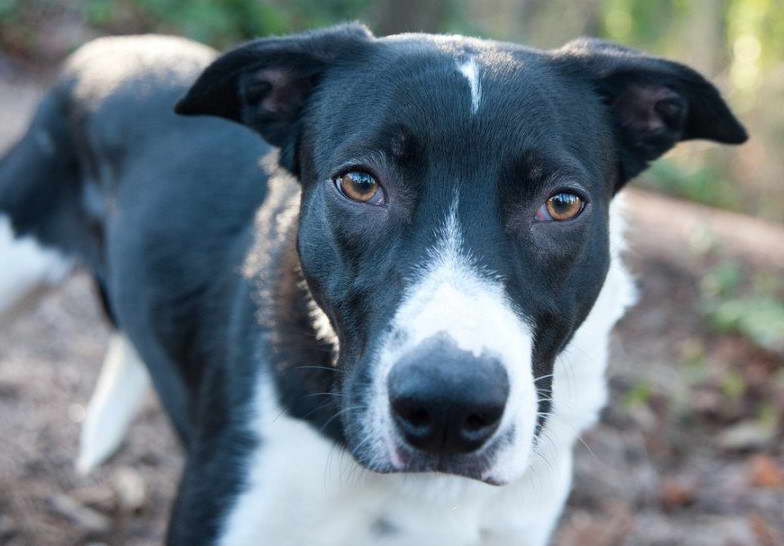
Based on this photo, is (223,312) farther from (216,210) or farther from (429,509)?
(429,509)

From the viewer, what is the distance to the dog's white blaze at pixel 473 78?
8.09ft

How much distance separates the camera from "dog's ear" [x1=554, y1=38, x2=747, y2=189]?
2867mm

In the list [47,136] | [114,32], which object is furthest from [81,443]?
[114,32]

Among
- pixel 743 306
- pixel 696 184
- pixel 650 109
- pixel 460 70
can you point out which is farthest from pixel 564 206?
pixel 696 184

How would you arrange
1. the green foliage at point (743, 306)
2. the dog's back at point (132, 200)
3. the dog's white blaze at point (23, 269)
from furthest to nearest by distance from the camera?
the green foliage at point (743, 306), the dog's white blaze at point (23, 269), the dog's back at point (132, 200)

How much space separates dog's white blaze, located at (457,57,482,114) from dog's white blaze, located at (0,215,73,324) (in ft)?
7.85

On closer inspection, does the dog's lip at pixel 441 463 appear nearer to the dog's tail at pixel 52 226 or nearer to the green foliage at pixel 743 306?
the dog's tail at pixel 52 226

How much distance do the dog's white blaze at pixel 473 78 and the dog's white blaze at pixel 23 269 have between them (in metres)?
2.39

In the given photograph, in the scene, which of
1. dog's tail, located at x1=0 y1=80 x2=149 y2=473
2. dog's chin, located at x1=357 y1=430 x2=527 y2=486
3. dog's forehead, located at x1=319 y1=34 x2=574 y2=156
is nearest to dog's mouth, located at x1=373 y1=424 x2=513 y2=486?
dog's chin, located at x1=357 y1=430 x2=527 y2=486

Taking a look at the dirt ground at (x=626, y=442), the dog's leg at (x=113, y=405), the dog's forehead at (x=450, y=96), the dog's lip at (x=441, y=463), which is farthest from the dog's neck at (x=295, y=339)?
the dog's leg at (x=113, y=405)

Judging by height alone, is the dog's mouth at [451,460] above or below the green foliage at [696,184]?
above

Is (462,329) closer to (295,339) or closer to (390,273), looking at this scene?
(390,273)

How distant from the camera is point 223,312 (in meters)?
3.38

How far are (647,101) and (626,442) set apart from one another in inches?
96.7
